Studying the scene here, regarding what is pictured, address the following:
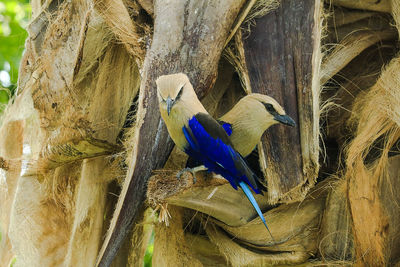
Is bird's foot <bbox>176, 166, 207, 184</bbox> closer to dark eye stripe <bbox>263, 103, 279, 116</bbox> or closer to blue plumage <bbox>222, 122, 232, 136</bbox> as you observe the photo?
blue plumage <bbox>222, 122, 232, 136</bbox>

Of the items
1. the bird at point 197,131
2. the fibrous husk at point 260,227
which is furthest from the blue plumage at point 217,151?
the fibrous husk at point 260,227

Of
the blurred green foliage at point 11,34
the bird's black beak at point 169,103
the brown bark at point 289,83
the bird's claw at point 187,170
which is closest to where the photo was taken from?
the bird's black beak at point 169,103

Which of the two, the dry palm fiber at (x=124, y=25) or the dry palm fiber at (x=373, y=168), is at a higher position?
the dry palm fiber at (x=124, y=25)

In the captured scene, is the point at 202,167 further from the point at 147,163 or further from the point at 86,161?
the point at 86,161

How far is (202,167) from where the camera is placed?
5.80 feet

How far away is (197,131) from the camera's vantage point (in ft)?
5.44

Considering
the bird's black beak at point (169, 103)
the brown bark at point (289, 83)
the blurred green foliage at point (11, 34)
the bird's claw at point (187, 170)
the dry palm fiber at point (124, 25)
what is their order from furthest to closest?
the blurred green foliage at point (11, 34) < the dry palm fiber at point (124, 25) < the brown bark at point (289, 83) < the bird's claw at point (187, 170) < the bird's black beak at point (169, 103)

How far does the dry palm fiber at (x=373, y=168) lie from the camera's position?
207cm

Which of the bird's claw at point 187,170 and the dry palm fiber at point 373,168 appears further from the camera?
the dry palm fiber at point 373,168

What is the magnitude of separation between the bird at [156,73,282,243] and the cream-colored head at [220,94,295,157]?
0.11 meters

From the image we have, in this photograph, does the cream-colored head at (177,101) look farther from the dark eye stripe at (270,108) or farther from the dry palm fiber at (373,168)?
the dry palm fiber at (373,168)

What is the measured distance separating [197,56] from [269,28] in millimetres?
331

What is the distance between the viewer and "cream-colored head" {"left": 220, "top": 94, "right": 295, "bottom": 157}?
1.78 metres

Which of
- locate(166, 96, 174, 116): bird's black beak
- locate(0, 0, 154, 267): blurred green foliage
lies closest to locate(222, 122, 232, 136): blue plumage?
locate(166, 96, 174, 116): bird's black beak
